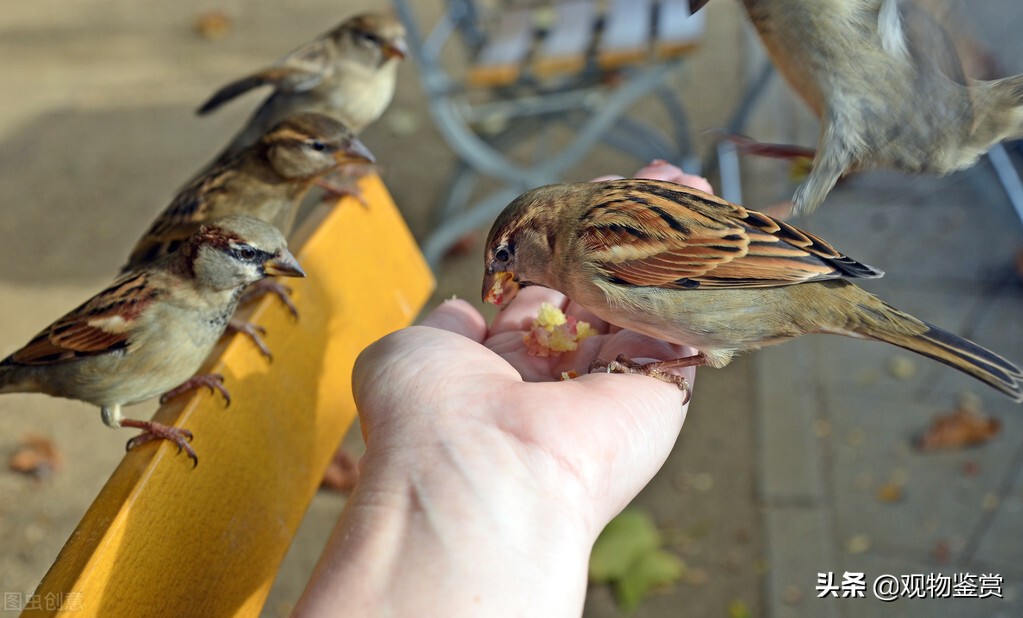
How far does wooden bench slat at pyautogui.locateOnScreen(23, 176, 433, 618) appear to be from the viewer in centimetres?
164

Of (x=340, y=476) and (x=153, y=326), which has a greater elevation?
(x=153, y=326)

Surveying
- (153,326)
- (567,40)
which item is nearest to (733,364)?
(567,40)

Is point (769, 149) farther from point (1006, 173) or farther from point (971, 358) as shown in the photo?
point (1006, 173)

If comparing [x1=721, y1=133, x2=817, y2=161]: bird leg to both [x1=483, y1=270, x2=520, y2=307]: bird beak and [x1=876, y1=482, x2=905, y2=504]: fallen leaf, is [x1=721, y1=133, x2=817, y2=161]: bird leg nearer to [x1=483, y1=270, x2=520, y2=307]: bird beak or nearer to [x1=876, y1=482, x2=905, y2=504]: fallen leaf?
[x1=483, y1=270, x2=520, y2=307]: bird beak

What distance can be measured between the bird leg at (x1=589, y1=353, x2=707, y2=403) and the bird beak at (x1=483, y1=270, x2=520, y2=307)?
13.6 inches

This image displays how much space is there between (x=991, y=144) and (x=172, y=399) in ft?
7.95

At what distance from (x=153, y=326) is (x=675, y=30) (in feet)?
11.4

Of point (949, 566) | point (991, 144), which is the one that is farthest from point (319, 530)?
point (991, 144)

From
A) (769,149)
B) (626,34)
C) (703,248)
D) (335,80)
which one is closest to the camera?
(703,248)

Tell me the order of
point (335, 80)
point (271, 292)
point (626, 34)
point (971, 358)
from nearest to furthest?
point (971, 358), point (271, 292), point (335, 80), point (626, 34)

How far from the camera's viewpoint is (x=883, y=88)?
2494 mm

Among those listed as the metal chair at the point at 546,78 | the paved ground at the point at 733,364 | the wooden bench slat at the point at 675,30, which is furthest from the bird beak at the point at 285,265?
the wooden bench slat at the point at 675,30

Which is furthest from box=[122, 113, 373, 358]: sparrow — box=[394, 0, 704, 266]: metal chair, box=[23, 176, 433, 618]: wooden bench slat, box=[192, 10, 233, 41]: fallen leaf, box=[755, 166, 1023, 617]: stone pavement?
box=[192, 10, 233, 41]: fallen leaf

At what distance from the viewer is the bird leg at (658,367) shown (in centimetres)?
214
